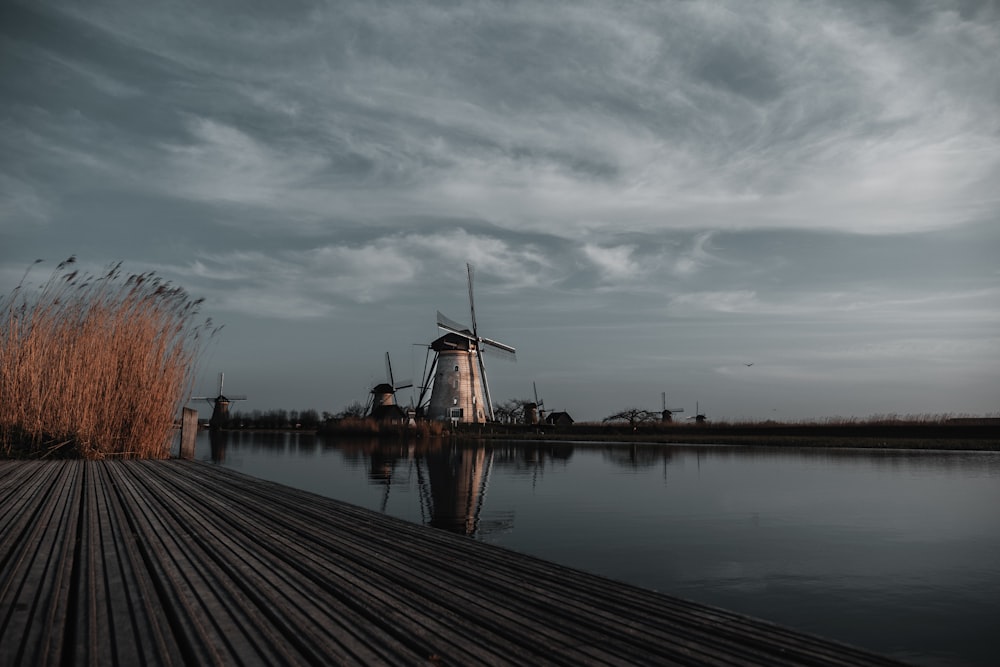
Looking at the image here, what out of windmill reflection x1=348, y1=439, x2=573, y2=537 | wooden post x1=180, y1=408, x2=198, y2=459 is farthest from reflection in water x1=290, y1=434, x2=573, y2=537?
wooden post x1=180, y1=408, x2=198, y2=459

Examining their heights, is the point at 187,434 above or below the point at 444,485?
above

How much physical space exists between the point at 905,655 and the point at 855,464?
58.3 ft

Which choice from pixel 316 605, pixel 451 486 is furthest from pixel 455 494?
pixel 316 605

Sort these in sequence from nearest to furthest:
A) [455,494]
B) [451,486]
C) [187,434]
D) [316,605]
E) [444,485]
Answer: [316,605] < [187,434] < [455,494] < [451,486] < [444,485]

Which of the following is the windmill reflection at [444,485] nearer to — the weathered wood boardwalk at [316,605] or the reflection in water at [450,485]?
the reflection in water at [450,485]

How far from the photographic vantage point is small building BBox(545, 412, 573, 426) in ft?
203

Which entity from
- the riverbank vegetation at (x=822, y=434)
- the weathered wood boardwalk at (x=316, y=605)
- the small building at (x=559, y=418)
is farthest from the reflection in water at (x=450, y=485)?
the small building at (x=559, y=418)

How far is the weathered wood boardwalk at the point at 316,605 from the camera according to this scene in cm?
200

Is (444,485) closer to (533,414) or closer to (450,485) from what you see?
(450,485)

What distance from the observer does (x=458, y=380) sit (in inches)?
1822

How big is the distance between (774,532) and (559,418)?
5424 cm

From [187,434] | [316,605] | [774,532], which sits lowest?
[774,532]

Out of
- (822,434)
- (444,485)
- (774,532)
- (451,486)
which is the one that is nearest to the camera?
(774,532)

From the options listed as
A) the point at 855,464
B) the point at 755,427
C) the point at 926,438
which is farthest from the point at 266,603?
the point at 755,427
